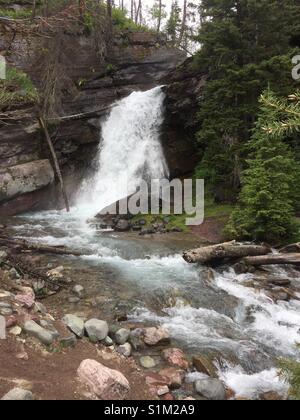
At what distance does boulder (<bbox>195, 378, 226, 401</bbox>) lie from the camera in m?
5.22

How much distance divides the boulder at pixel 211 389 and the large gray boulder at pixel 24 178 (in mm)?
14653

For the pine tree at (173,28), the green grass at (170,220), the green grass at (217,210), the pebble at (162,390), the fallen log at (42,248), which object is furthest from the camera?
the pine tree at (173,28)

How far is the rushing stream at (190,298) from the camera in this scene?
632 centimetres

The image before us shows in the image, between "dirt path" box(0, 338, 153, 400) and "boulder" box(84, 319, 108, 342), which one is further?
"boulder" box(84, 319, 108, 342)

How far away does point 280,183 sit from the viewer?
497 inches

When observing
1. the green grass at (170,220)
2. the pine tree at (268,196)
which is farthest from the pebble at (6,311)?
the green grass at (170,220)

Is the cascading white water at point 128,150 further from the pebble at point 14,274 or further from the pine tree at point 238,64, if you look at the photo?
the pebble at point 14,274

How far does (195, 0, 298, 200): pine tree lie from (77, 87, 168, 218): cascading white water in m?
4.70

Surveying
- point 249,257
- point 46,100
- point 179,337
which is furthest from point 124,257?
point 46,100

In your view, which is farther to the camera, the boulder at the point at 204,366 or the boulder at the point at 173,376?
the boulder at the point at 204,366

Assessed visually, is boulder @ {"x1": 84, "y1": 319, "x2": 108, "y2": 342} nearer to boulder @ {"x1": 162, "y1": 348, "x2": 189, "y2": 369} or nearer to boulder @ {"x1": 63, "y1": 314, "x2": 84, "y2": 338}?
boulder @ {"x1": 63, "y1": 314, "x2": 84, "y2": 338}

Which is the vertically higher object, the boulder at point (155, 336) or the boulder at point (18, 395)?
the boulder at point (18, 395)

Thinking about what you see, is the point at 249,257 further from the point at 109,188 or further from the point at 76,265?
the point at 109,188

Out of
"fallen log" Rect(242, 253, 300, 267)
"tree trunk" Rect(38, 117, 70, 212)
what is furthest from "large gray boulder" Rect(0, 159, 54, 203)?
"fallen log" Rect(242, 253, 300, 267)
